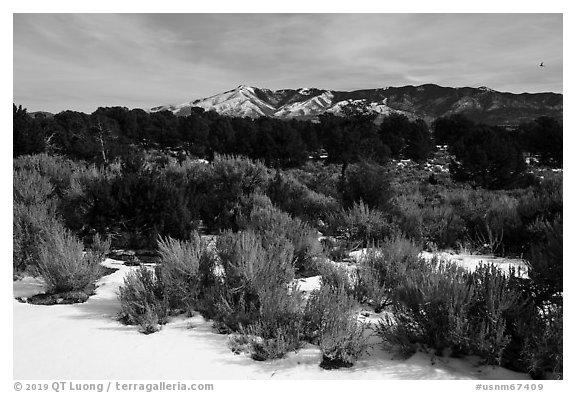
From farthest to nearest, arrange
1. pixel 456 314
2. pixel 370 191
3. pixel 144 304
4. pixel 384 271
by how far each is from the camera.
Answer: pixel 370 191
pixel 384 271
pixel 144 304
pixel 456 314

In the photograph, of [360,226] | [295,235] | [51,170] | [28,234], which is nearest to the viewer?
[28,234]

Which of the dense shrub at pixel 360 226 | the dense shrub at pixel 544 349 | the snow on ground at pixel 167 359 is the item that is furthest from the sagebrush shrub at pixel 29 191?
the dense shrub at pixel 544 349

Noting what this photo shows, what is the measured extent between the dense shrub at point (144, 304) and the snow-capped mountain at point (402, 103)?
25591mm

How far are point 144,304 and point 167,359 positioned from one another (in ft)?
2.85

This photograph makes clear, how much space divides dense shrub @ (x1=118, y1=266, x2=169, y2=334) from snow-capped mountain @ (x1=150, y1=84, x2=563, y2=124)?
2559 centimetres

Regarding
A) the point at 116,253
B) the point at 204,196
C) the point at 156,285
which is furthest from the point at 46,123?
the point at 156,285

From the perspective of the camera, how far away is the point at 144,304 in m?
4.04

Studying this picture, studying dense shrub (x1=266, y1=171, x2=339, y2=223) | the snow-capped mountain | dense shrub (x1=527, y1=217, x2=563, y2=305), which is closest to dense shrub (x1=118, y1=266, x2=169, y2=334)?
dense shrub (x1=527, y1=217, x2=563, y2=305)

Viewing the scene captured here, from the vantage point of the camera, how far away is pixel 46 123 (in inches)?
1137

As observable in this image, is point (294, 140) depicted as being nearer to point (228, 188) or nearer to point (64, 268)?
point (228, 188)

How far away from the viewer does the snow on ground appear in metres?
3.18

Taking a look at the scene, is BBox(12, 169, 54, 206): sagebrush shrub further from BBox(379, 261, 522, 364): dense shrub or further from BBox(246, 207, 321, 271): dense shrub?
BBox(379, 261, 522, 364): dense shrub

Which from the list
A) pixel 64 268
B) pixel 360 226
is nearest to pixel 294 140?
pixel 360 226
